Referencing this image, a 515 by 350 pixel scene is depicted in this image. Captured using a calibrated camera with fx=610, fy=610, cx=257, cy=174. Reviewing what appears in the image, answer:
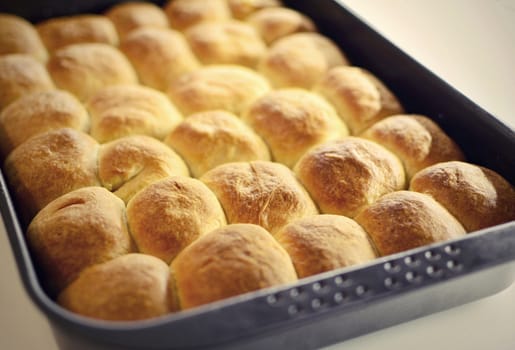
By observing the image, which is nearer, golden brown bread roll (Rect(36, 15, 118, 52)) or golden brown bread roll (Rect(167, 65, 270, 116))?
golden brown bread roll (Rect(167, 65, 270, 116))

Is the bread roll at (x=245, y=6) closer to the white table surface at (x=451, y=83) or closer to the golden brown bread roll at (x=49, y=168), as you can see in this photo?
the white table surface at (x=451, y=83)

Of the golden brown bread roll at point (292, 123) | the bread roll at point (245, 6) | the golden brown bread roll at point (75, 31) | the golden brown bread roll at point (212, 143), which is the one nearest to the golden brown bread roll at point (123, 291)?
the golden brown bread roll at point (212, 143)

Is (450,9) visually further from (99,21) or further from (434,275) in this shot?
(434,275)

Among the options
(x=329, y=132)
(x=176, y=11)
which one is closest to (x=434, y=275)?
(x=329, y=132)

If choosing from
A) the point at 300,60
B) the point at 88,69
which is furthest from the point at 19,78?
the point at 300,60

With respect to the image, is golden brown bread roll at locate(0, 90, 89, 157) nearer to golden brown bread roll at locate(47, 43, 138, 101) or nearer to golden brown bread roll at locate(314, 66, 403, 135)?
golden brown bread roll at locate(47, 43, 138, 101)

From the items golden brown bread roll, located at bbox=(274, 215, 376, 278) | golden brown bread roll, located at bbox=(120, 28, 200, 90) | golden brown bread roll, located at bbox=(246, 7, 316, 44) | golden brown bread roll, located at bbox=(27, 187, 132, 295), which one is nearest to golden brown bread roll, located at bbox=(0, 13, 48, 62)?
golden brown bread roll, located at bbox=(120, 28, 200, 90)

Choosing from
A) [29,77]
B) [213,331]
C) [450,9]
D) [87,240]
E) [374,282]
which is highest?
[450,9]
